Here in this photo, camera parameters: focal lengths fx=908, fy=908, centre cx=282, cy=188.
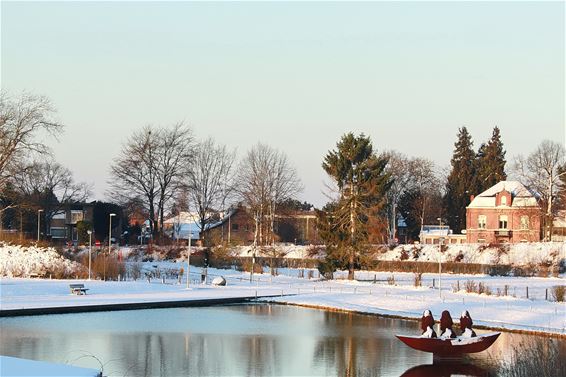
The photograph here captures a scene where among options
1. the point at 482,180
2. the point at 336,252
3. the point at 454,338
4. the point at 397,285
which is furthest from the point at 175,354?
the point at 482,180

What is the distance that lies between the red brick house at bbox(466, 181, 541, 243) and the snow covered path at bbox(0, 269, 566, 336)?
75.9 feet

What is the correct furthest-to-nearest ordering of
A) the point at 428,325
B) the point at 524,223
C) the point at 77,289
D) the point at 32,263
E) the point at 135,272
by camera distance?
the point at 524,223
the point at 135,272
the point at 32,263
the point at 77,289
the point at 428,325

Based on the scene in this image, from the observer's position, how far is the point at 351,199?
197 ft

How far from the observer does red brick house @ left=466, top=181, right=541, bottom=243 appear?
267ft

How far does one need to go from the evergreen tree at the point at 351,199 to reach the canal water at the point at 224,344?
66.0ft

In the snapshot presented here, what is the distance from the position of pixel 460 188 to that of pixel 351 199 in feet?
120

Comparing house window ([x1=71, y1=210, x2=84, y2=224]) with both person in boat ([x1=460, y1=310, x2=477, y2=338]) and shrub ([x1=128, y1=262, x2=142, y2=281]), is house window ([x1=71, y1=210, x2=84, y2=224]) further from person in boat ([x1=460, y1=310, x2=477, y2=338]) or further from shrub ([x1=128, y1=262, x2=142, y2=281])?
person in boat ([x1=460, y1=310, x2=477, y2=338])

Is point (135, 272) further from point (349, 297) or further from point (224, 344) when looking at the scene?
point (224, 344)

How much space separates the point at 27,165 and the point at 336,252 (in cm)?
2082

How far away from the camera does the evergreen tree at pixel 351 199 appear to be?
196 feet

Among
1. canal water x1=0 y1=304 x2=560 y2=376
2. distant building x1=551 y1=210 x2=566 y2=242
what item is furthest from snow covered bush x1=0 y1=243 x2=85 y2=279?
distant building x1=551 y1=210 x2=566 y2=242

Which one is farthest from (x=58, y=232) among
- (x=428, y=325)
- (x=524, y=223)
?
(x=428, y=325)

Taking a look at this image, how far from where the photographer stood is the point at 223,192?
89.8 metres

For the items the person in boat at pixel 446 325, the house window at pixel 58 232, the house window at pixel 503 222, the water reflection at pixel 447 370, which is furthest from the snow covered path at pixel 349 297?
the house window at pixel 58 232
